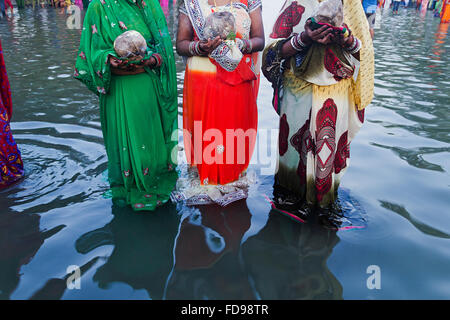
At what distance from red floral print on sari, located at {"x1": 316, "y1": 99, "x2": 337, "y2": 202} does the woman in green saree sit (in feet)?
4.30

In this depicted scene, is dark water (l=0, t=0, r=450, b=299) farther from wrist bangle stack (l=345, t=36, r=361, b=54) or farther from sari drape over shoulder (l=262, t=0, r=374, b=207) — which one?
wrist bangle stack (l=345, t=36, r=361, b=54)

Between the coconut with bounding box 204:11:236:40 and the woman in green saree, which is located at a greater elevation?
the coconut with bounding box 204:11:236:40

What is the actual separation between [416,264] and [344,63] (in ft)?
4.98

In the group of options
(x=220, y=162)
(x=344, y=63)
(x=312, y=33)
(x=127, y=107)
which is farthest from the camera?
(x=220, y=162)

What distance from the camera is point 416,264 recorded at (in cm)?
235

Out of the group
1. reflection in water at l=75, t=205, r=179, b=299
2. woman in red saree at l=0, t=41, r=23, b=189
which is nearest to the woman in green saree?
reflection in water at l=75, t=205, r=179, b=299

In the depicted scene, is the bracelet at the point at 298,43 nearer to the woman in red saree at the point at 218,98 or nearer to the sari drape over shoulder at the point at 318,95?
the sari drape over shoulder at the point at 318,95

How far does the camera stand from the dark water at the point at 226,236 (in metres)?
2.14

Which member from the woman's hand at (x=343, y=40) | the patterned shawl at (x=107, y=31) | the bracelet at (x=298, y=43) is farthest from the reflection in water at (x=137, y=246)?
the woman's hand at (x=343, y=40)

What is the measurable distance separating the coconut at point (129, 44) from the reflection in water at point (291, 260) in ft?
5.48

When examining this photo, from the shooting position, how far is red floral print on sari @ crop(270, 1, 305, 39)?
2.55m

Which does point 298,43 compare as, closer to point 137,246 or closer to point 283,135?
point 283,135

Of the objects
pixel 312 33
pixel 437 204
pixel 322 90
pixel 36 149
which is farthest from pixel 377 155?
pixel 36 149

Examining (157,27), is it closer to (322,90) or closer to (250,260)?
(322,90)
